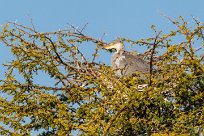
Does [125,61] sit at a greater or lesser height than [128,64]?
greater

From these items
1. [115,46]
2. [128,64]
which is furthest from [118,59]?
[128,64]

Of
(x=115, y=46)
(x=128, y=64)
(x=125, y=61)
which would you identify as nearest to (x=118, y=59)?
(x=125, y=61)

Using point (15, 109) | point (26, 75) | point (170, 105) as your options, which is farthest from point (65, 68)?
point (170, 105)

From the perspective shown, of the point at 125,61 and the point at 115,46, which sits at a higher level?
the point at 115,46

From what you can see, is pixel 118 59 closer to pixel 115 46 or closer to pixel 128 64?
pixel 115 46

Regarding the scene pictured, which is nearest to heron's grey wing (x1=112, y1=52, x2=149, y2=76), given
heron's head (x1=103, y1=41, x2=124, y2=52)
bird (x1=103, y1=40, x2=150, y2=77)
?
bird (x1=103, y1=40, x2=150, y2=77)

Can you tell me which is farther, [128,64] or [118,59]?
[118,59]

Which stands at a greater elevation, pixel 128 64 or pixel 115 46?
pixel 115 46

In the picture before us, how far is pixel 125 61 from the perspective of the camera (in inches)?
428

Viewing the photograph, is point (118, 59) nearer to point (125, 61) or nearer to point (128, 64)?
point (125, 61)

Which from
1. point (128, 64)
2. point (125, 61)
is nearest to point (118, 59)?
point (125, 61)

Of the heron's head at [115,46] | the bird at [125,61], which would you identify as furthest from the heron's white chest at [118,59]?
the heron's head at [115,46]

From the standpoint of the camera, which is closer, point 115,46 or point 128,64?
point 128,64

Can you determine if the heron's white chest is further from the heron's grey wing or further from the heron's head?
the heron's head
